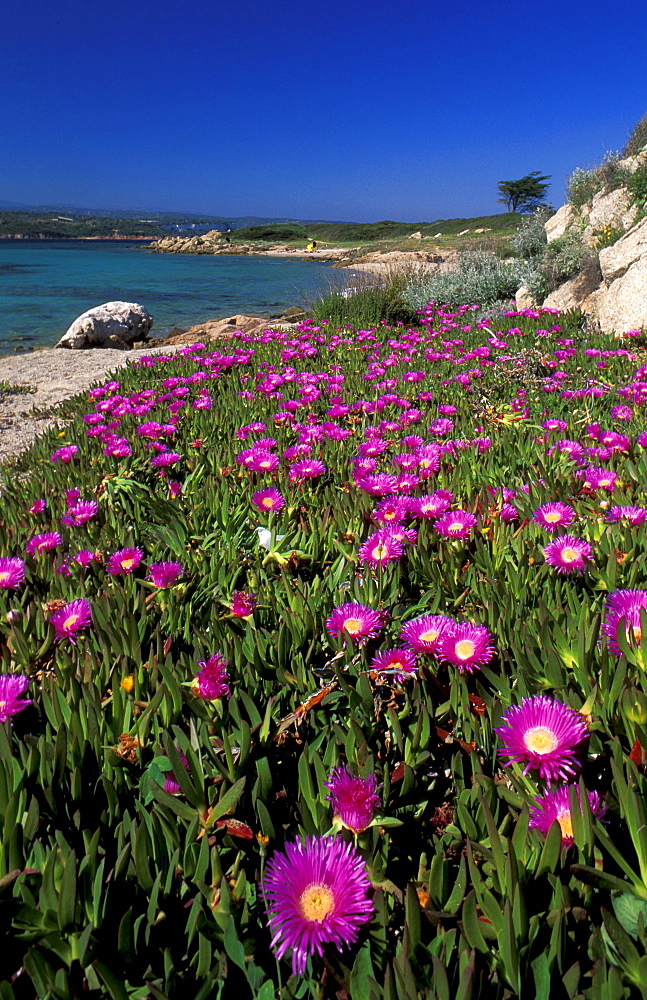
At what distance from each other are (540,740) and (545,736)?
0.04ft

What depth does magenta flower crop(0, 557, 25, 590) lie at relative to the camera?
4.91 ft

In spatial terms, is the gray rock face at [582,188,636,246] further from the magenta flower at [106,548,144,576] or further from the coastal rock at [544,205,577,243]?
the magenta flower at [106,548,144,576]

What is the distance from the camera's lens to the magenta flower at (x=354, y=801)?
2.50ft

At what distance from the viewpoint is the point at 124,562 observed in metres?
1.58

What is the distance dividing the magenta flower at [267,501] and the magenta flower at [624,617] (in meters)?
1.06

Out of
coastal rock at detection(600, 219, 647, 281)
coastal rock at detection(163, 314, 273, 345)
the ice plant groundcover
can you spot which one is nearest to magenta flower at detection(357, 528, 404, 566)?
the ice plant groundcover

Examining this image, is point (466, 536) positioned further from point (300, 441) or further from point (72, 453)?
point (72, 453)

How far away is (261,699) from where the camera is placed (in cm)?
111

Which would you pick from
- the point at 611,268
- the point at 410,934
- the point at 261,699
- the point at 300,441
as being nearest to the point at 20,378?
the point at 300,441

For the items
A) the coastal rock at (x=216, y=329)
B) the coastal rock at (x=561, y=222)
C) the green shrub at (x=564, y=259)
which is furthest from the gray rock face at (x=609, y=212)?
the coastal rock at (x=216, y=329)

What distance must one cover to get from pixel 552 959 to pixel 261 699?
608mm

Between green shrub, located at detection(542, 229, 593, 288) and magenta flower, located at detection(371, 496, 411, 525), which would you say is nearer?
magenta flower, located at detection(371, 496, 411, 525)

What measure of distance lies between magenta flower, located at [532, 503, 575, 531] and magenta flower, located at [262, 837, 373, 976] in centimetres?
105

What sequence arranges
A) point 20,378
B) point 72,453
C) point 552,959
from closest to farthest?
1. point 552,959
2. point 72,453
3. point 20,378
